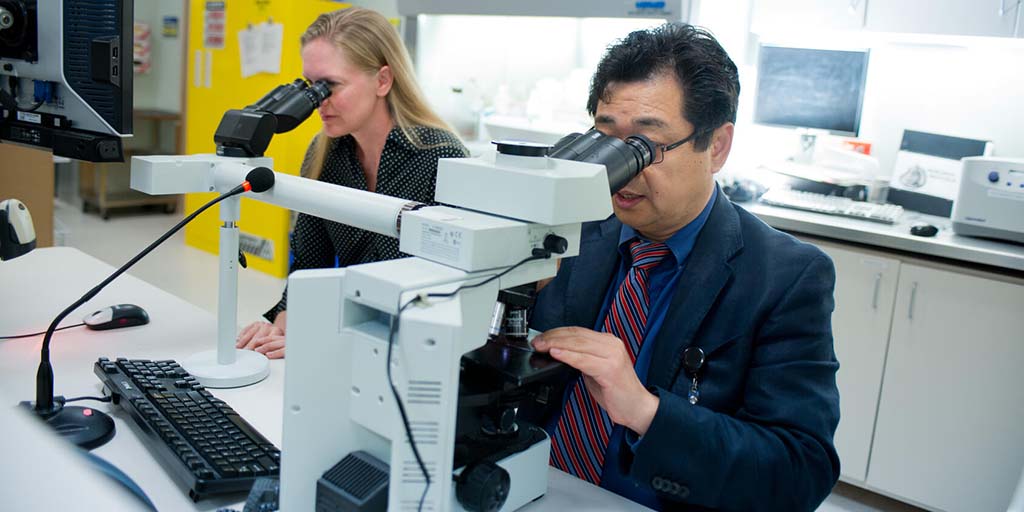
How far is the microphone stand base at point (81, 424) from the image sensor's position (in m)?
1.12

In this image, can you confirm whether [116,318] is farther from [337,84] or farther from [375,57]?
[375,57]

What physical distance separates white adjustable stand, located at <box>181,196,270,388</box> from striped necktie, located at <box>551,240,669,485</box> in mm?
539

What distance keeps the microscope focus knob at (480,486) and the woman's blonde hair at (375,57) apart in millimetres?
1340

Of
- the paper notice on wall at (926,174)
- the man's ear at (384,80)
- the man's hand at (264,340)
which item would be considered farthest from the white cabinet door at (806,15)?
the man's hand at (264,340)

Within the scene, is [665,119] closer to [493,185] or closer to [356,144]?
[493,185]

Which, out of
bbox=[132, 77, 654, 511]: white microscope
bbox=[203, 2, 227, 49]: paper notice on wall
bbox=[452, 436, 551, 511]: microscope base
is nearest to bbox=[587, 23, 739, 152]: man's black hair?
bbox=[132, 77, 654, 511]: white microscope

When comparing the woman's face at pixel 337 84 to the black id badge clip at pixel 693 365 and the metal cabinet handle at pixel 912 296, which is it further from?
the metal cabinet handle at pixel 912 296

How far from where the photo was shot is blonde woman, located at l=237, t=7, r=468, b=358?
6.75 feet

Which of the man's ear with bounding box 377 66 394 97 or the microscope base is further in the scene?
the man's ear with bounding box 377 66 394 97

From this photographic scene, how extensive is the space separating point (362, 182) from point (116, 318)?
724 millimetres

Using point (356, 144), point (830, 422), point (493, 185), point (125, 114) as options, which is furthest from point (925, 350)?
point (125, 114)

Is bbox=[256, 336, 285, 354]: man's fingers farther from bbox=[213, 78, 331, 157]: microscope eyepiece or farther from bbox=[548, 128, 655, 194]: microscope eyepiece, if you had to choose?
bbox=[548, 128, 655, 194]: microscope eyepiece

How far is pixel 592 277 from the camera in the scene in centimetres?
141

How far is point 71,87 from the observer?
137 centimetres
